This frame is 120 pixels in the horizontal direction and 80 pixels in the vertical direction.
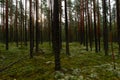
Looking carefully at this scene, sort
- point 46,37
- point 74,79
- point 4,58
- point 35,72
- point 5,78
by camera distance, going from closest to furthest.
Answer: point 74,79 < point 5,78 < point 35,72 < point 4,58 < point 46,37

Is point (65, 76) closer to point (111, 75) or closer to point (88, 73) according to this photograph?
point (88, 73)

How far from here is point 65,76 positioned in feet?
43.4

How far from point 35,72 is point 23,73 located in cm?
93

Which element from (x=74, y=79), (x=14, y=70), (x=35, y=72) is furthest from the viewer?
(x=14, y=70)

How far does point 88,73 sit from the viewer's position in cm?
1466

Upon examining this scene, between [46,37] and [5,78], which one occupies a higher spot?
[46,37]

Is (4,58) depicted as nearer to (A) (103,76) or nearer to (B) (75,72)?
(B) (75,72)

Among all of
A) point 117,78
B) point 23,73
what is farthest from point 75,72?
point 23,73

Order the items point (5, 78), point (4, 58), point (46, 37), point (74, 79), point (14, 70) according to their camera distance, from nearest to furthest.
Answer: point (74, 79)
point (5, 78)
point (14, 70)
point (4, 58)
point (46, 37)

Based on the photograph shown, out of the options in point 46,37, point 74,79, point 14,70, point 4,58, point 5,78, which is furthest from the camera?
point 46,37

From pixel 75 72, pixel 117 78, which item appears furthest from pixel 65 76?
pixel 117 78

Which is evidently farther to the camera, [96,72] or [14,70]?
[14,70]

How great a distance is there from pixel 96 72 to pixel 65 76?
307cm

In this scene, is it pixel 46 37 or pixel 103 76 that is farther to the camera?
pixel 46 37
